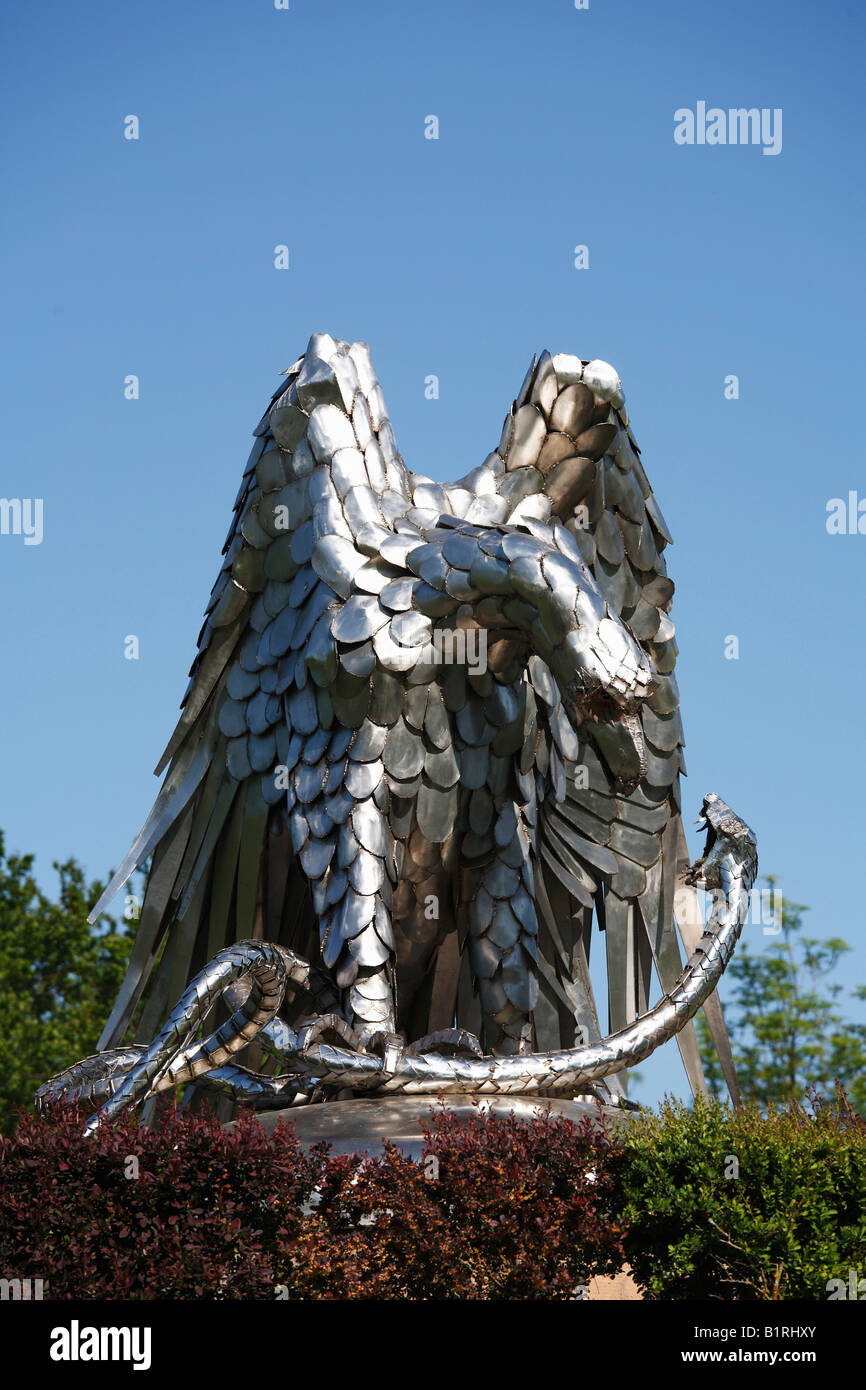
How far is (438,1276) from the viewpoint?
222 inches

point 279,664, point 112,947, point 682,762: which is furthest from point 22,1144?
point 112,947

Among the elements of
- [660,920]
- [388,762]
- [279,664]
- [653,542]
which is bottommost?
[660,920]

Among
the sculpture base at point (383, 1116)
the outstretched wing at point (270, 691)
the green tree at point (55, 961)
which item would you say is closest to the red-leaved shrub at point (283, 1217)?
the sculpture base at point (383, 1116)

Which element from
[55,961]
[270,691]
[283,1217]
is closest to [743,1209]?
[283,1217]

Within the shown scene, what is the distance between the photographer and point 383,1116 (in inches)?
261

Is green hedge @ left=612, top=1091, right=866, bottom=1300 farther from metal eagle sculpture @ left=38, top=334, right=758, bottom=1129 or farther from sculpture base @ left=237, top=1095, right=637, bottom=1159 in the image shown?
metal eagle sculpture @ left=38, top=334, right=758, bottom=1129

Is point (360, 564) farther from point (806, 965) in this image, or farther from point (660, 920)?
point (806, 965)

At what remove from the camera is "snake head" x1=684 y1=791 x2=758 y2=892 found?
25.0 ft

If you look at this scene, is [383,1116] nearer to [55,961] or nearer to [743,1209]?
[743,1209]

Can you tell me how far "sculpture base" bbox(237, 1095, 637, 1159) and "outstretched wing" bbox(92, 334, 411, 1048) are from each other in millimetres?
1123

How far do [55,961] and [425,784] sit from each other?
17.1 meters

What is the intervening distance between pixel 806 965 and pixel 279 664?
76.4 feet

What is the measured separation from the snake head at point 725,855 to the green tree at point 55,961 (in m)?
14.8
